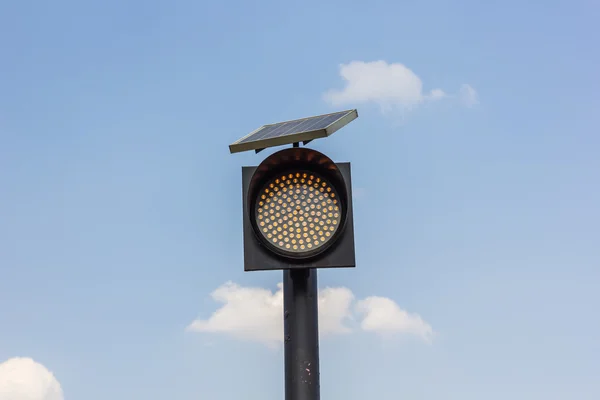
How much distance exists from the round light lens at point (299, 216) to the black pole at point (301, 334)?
0.42 meters

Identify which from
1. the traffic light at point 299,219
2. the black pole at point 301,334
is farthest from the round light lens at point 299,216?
the black pole at point 301,334

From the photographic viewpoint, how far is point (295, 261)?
6.44m

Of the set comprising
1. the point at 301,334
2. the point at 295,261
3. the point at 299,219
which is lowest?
the point at 301,334

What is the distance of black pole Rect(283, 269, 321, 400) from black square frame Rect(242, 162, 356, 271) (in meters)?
0.33

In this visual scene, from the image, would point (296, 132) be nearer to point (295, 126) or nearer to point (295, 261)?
point (295, 126)

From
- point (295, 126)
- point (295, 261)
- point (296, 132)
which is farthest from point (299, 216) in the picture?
point (295, 126)

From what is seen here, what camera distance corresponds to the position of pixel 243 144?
6.60m

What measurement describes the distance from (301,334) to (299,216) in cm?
112

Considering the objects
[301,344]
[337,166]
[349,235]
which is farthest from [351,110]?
[301,344]

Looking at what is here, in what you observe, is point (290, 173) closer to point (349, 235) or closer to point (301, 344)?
point (349, 235)

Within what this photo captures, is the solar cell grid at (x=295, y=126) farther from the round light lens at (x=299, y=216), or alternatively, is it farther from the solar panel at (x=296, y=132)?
the round light lens at (x=299, y=216)

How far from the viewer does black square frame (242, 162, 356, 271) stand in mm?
6418

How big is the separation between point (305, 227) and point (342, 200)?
42cm

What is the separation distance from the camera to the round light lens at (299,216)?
643cm
